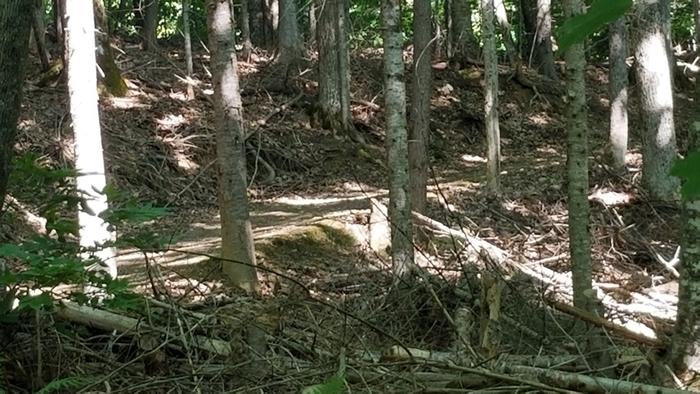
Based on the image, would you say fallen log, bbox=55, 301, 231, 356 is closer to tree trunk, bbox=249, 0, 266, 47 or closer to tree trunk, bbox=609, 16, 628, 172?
tree trunk, bbox=609, 16, 628, 172

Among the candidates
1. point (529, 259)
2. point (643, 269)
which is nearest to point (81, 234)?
point (529, 259)

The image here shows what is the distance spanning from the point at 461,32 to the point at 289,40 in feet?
16.9

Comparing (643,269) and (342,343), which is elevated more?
(342,343)

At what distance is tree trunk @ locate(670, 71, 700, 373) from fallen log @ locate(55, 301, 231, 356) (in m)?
2.56

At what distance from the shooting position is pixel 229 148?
8.77m

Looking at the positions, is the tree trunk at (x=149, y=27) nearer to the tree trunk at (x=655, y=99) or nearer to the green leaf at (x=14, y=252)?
the tree trunk at (x=655, y=99)

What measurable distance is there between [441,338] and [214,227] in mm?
6698

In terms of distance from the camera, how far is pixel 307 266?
405 inches

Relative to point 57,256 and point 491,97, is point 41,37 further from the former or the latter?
point 57,256

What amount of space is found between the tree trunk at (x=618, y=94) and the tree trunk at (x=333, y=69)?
6.06 metres

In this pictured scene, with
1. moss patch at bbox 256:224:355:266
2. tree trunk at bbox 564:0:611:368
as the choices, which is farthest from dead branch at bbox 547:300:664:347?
moss patch at bbox 256:224:355:266

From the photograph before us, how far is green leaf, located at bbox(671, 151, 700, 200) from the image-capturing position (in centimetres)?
134

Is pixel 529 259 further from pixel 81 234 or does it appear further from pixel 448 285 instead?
pixel 81 234

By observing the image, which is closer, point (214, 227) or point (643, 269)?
point (643, 269)
